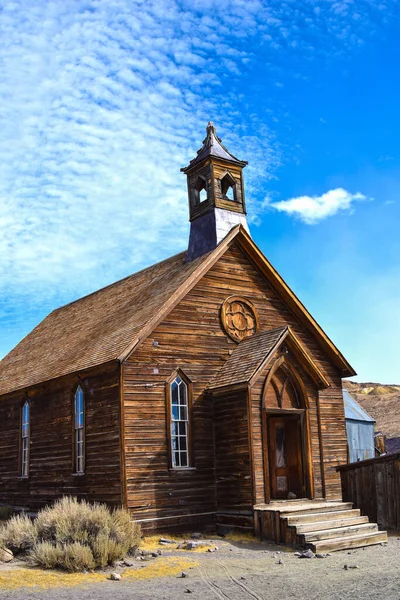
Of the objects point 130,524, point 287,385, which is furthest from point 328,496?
point 130,524

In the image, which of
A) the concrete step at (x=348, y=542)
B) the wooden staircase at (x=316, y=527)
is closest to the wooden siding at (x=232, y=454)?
the wooden staircase at (x=316, y=527)

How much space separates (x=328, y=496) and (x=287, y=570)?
689cm

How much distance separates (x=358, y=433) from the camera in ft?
118

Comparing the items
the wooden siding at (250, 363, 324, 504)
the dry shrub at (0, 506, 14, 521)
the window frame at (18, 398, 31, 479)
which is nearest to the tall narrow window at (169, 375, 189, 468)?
the wooden siding at (250, 363, 324, 504)

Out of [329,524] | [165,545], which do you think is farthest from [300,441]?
[165,545]

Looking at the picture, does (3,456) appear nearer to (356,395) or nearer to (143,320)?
(143,320)

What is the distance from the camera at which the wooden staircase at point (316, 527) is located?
47.9 ft

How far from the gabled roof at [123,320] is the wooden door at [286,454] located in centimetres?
287

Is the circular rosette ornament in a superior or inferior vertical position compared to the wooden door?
superior

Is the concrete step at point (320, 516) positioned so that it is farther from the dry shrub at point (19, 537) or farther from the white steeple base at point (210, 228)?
the white steeple base at point (210, 228)

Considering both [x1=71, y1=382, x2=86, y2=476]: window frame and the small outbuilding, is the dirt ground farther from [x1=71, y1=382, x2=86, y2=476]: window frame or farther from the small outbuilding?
the small outbuilding

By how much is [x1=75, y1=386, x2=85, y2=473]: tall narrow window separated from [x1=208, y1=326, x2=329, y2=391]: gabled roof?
351 centimetres

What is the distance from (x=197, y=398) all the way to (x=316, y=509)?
4092 millimetres

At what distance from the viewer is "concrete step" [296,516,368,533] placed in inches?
587
